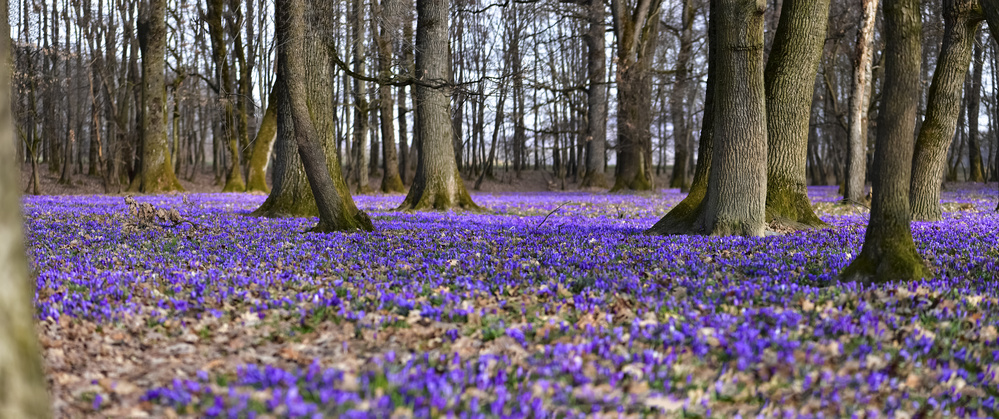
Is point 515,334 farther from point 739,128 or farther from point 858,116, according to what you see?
point 858,116

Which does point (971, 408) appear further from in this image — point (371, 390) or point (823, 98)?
point (823, 98)

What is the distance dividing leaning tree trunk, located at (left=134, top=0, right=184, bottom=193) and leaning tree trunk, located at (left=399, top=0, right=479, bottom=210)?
1459 cm

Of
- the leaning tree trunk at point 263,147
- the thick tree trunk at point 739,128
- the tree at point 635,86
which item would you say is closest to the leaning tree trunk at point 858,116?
the tree at point 635,86

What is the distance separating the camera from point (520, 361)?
3.97 metres

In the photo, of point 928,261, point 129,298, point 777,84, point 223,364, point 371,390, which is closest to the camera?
point 371,390

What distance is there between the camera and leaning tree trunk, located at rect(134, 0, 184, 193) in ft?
84.5

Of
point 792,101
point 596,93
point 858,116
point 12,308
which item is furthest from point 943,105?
point 596,93

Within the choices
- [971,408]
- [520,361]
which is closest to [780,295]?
[971,408]

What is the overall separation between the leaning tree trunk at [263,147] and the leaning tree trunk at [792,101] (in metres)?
17.4

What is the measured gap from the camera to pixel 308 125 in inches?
416

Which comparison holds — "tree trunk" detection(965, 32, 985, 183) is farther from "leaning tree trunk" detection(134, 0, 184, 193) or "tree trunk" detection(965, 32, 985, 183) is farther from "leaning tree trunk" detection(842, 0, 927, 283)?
"leaning tree trunk" detection(134, 0, 184, 193)

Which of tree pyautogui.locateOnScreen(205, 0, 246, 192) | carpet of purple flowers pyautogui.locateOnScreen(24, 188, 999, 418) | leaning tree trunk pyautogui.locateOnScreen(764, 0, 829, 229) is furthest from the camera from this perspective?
tree pyautogui.locateOnScreen(205, 0, 246, 192)

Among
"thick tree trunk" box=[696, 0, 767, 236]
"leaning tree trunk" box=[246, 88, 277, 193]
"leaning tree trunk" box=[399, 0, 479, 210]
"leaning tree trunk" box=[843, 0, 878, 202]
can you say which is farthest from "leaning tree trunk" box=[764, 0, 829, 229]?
"leaning tree trunk" box=[246, 88, 277, 193]

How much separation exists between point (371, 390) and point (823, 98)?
4114 centimetres
